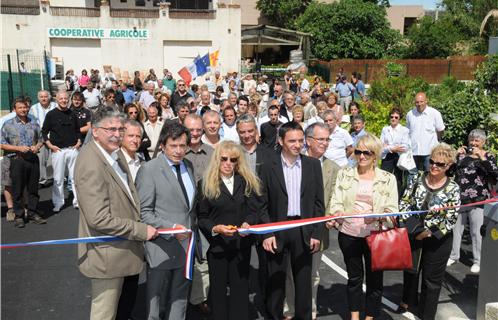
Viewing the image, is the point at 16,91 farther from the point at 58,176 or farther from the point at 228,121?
the point at 228,121

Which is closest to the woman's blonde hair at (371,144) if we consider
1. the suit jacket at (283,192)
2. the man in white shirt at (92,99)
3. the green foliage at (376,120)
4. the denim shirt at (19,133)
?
the suit jacket at (283,192)

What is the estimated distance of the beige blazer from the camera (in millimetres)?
4629

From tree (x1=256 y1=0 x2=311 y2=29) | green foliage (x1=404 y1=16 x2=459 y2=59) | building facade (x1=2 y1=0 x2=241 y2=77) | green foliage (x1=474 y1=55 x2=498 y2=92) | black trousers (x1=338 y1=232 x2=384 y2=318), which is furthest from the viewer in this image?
tree (x1=256 y1=0 x2=311 y2=29)

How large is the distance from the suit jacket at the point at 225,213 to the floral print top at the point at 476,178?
3.13 m

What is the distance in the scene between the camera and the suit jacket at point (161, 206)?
4.19 metres

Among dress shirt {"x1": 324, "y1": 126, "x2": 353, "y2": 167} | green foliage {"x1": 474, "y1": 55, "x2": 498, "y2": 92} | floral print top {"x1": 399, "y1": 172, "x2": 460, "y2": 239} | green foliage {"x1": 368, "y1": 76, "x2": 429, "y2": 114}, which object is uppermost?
green foliage {"x1": 474, "y1": 55, "x2": 498, "y2": 92}

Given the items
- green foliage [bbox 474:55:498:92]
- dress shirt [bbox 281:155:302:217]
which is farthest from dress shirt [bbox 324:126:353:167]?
green foliage [bbox 474:55:498:92]

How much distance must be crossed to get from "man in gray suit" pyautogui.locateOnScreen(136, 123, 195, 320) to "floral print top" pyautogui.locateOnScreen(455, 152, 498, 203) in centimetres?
361

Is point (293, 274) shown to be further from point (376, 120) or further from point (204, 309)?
point (376, 120)

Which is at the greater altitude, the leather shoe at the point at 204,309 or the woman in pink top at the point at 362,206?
the woman in pink top at the point at 362,206

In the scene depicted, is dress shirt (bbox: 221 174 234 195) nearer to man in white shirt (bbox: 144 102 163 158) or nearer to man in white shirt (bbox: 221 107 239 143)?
man in white shirt (bbox: 221 107 239 143)

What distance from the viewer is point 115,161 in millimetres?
4039

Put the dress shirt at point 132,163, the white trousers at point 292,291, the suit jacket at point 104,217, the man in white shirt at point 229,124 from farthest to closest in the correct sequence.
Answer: the man in white shirt at point 229,124, the dress shirt at point 132,163, the white trousers at point 292,291, the suit jacket at point 104,217

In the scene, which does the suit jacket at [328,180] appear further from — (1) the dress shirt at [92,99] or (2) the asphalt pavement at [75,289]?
(1) the dress shirt at [92,99]
